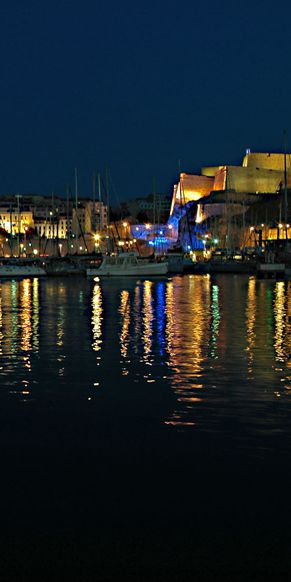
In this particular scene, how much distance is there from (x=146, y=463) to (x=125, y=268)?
54.9m

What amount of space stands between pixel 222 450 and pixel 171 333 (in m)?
11.5

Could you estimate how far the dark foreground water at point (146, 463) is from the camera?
535 cm

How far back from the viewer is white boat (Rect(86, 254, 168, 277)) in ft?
203

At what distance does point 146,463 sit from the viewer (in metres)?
7.46

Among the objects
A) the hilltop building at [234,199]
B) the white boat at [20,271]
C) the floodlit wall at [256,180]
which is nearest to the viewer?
the white boat at [20,271]

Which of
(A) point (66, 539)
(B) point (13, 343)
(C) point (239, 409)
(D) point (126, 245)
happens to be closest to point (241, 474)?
(A) point (66, 539)

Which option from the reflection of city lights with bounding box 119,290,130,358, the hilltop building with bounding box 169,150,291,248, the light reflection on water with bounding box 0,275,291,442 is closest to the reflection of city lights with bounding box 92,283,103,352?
the light reflection on water with bounding box 0,275,291,442

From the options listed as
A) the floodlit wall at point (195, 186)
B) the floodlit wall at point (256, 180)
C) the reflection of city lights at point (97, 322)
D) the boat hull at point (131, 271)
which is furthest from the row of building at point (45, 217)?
the reflection of city lights at point (97, 322)

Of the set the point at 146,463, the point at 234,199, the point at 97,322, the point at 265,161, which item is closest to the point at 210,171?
the point at 265,161

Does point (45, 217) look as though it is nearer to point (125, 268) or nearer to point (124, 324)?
point (125, 268)

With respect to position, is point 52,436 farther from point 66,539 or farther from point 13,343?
point 13,343

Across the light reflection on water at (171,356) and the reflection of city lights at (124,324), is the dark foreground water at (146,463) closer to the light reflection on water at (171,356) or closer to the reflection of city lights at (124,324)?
the light reflection on water at (171,356)

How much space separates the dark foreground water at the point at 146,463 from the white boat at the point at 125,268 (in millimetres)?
45787

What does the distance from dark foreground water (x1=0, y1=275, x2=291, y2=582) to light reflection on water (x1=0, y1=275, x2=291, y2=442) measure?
0.14 ft
